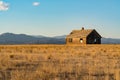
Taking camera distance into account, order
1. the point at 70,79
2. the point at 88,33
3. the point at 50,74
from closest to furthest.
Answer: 1. the point at 70,79
2. the point at 50,74
3. the point at 88,33

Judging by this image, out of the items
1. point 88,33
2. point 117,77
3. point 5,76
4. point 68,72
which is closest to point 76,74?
point 68,72

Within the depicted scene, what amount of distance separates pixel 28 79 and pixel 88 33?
2028 inches

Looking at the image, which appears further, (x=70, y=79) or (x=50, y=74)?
(x=50, y=74)

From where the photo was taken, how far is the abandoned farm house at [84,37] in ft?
207

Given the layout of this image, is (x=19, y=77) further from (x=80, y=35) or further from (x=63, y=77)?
(x=80, y=35)

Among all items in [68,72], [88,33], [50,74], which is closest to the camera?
[50,74]

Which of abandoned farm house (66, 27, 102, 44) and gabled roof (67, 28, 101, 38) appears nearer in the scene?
abandoned farm house (66, 27, 102, 44)

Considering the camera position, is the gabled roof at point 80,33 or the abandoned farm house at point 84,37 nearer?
the abandoned farm house at point 84,37

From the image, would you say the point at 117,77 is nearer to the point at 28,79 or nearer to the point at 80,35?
the point at 28,79

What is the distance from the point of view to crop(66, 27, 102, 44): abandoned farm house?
207 ft

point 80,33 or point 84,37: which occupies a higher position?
point 80,33

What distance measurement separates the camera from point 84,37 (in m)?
62.7

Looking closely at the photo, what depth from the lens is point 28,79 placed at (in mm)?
12039

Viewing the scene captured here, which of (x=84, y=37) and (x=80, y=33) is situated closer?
(x=84, y=37)
